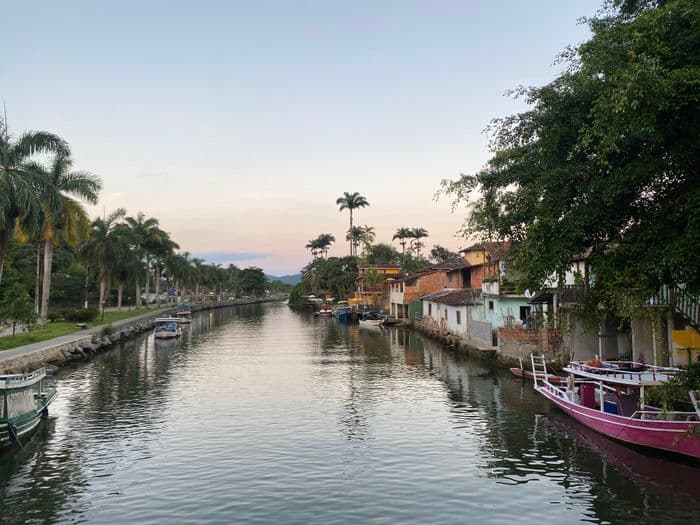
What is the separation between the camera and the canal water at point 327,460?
52.6ft

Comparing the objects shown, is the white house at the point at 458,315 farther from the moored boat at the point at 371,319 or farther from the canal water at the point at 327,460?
the canal water at the point at 327,460

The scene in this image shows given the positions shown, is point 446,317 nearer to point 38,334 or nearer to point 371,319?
point 371,319

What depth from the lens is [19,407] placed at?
2273 cm

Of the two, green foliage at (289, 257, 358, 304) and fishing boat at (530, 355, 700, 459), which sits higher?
green foliage at (289, 257, 358, 304)

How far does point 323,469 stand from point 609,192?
1323 cm

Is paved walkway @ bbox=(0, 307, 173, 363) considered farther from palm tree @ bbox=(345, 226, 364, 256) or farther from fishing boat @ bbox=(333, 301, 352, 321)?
palm tree @ bbox=(345, 226, 364, 256)

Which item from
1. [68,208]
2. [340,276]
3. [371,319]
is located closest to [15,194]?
[68,208]

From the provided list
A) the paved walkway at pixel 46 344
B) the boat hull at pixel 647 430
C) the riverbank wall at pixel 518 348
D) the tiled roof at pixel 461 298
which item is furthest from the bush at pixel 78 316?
the boat hull at pixel 647 430

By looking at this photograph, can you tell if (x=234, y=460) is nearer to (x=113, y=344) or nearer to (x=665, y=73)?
→ (x=665, y=73)

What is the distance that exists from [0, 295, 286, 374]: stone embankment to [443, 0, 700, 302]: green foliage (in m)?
32.6

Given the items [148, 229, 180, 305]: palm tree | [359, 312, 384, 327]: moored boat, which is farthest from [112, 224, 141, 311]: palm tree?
[359, 312, 384, 327]: moored boat

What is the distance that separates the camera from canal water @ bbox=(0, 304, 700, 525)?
16031 mm

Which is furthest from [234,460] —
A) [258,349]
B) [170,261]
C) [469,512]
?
[170,261]

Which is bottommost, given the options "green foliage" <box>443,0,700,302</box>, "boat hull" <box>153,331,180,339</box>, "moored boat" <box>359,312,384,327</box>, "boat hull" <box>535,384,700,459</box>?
"boat hull" <box>535,384,700,459</box>
